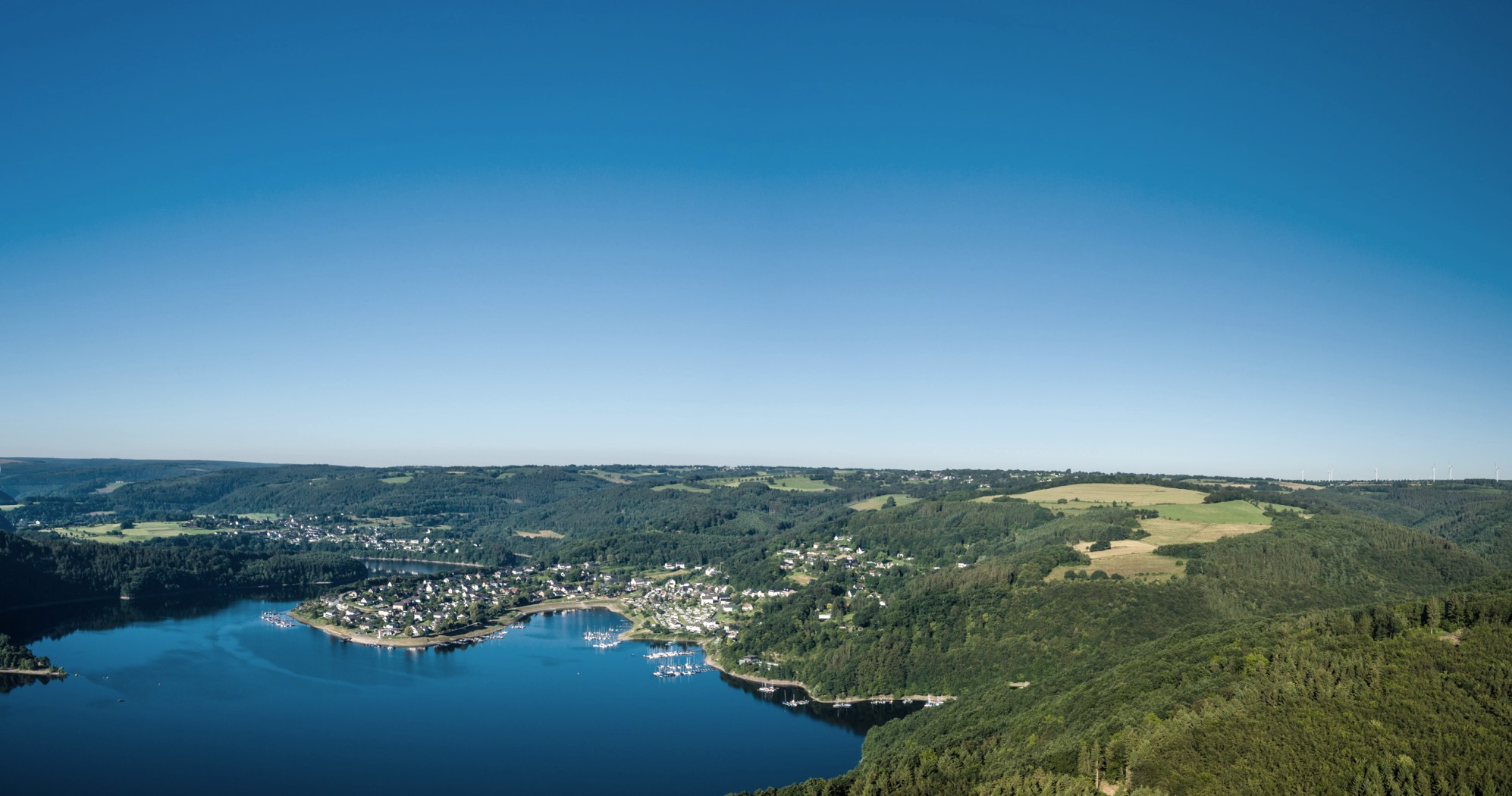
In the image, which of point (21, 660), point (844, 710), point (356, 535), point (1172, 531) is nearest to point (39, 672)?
point (21, 660)

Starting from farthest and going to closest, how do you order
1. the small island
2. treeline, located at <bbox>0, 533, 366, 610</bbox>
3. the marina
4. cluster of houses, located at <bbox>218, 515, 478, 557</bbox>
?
cluster of houses, located at <bbox>218, 515, 478, 557</bbox>, treeline, located at <bbox>0, 533, 366, 610</bbox>, the marina, the small island

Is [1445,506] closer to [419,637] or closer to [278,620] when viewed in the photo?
[419,637]

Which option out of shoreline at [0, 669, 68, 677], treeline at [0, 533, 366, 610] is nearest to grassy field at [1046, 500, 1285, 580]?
shoreline at [0, 669, 68, 677]

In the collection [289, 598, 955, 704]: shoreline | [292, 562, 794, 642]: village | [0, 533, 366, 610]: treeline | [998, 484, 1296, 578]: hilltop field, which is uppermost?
[998, 484, 1296, 578]: hilltop field

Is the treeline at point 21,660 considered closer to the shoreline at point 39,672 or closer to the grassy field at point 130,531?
the shoreline at point 39,672

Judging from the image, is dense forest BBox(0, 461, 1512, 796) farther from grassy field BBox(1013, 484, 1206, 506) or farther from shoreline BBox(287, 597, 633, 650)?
shoreline BBox(287, 597, 633, 650)
